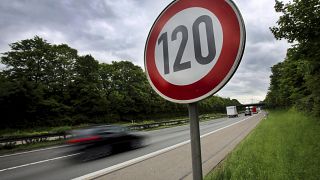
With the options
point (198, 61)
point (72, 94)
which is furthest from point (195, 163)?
point (72, 94)

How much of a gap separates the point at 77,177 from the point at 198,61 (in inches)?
278

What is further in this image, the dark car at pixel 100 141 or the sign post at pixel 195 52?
the dark car at pixel 100 141

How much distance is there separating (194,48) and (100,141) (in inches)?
430

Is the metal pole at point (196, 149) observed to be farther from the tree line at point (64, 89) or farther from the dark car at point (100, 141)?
the tree line at point (64, 89)

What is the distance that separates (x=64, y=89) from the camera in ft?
164

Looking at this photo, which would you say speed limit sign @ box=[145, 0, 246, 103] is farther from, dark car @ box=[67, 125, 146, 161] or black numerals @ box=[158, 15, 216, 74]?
dark car @ box=[67, 125, 146, 161]

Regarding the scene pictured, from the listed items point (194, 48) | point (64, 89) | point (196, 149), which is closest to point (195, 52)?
point (194, 48)

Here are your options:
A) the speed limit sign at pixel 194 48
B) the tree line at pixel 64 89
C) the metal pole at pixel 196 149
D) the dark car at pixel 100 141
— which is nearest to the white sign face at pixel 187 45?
the speed limit sign at pixel 194 48

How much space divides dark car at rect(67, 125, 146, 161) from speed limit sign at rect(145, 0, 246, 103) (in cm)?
995

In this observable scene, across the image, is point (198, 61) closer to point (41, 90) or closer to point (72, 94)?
point (41, 90)

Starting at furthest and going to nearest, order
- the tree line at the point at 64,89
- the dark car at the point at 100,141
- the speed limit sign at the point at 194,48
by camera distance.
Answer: the tree line at the point at 64,89 → the dark car at the point at 100,141 → the speed limit sign at the point at 194,48

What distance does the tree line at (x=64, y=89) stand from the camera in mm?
39562

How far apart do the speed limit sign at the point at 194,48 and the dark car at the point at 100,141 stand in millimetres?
9947

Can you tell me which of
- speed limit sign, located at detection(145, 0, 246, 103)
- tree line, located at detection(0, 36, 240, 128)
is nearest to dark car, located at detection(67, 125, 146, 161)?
speed limit sign, located at detection(145, 0, 246, 103)
